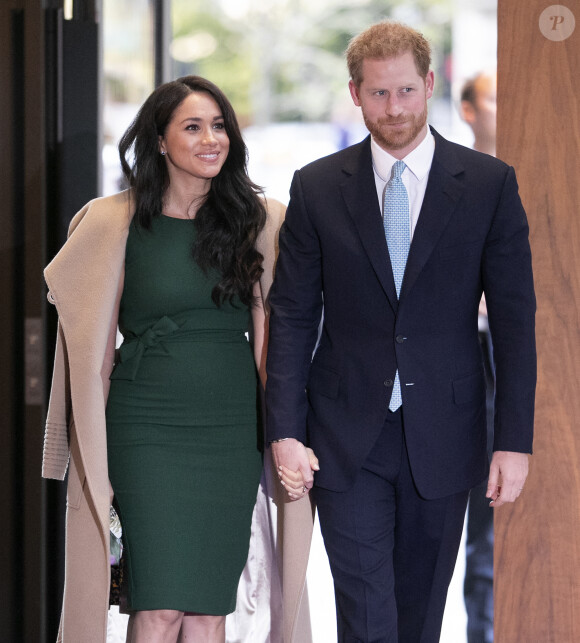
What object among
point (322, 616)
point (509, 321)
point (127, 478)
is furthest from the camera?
point (322, 616)

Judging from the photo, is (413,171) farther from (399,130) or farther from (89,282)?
(89,282)

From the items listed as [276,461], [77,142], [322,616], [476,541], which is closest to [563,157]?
[276,461]

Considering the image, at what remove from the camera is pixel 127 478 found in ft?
7.84

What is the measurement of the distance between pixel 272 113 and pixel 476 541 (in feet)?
5.33

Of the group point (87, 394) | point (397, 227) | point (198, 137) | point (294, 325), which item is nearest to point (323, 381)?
point (294, 325)

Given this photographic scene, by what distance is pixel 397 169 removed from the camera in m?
2.12

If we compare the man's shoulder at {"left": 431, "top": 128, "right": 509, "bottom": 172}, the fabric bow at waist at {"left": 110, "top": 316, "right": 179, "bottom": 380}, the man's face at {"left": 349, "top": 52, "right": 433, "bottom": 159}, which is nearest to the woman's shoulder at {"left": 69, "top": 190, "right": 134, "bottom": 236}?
the fabric bow at waist at {"left": 110, "top": 316, "right": 179, "bottom": 380}

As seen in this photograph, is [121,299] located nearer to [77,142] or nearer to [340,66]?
[77,142]

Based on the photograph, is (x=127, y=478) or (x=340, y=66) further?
(x=340, y=66)

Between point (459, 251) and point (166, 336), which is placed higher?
point (459, 251)

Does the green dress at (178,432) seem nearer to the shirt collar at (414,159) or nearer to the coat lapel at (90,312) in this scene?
the coat lapel at (90,312)

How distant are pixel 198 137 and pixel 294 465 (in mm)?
887

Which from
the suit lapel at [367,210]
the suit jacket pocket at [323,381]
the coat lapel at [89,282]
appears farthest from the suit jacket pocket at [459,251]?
the coat lapel at [89,282]

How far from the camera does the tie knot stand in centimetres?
212
